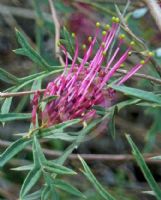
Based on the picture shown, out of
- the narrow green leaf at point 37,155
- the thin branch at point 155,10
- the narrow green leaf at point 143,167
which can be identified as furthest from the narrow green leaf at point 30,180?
the thin branch at point 155,10

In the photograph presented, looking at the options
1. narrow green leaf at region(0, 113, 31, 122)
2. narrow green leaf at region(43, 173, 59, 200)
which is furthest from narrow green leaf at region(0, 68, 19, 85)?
narrow green leaf at region(43, 173, 59, 200)

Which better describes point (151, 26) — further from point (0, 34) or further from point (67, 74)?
point (67, 74)

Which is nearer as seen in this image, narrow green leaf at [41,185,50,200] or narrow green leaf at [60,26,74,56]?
narrow green leaf at [41,185,50,200]

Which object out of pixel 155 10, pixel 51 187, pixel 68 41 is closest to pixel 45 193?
pixel 51 187

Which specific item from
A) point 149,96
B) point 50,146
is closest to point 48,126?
point 149,96

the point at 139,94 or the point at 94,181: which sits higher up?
the point at 139,94

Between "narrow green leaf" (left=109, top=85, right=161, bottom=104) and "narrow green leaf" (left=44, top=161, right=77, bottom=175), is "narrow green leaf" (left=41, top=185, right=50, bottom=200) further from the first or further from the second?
"narrow green leaf" (left=109, top=85, right=161, bottom=104)

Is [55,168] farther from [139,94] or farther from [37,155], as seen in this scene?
[139,94]
